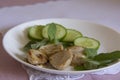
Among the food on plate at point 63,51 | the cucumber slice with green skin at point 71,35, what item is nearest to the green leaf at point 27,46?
the food on plate at point 63,51

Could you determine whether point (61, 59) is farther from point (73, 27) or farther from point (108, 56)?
point (73, 27)

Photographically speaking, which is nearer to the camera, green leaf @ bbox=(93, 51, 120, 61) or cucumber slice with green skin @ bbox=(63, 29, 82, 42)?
green leaf @ bbox=(93, 51, 120, 61)

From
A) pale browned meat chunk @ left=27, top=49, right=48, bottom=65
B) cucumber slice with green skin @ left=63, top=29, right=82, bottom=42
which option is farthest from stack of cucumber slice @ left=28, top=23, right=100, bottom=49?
pale browned meat chunk @ left=27, top=49, right=48, bottom=65

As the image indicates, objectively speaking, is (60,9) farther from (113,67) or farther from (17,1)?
(113,67)

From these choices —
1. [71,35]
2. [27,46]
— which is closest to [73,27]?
[71,35]

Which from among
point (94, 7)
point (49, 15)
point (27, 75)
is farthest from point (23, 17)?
point (27, 75)

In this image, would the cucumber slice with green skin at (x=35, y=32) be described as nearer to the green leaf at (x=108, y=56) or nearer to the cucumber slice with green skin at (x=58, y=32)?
the cucumber slice with green skin at (x=58, y=32)

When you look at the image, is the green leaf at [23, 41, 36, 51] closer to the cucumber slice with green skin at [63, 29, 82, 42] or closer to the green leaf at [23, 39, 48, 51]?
the green leaf at [23, 39, 48, 51]

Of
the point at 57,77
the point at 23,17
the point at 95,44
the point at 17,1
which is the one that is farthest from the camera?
the point at 17,1
